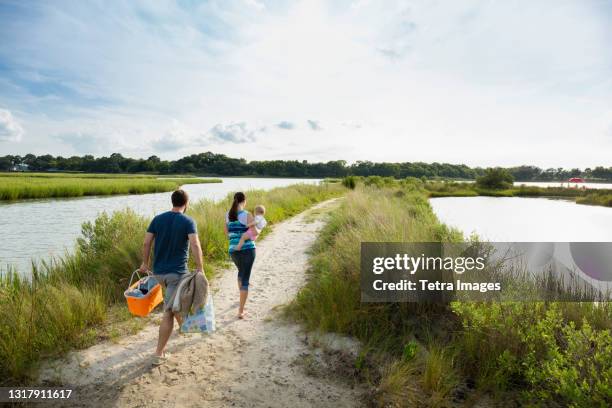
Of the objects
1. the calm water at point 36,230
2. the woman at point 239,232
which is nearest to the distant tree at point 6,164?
the calm water at point 36,230

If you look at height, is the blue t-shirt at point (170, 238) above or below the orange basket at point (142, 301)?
above

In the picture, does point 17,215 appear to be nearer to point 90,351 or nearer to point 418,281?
point 90,351

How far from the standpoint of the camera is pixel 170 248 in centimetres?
414

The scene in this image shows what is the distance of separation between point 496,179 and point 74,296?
50.5 m

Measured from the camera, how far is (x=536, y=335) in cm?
412

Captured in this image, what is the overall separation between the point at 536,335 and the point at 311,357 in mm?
2729

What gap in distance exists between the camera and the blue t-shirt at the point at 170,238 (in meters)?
4.12

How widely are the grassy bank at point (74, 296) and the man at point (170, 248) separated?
1.42 m

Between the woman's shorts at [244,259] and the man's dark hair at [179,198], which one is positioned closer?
the man's dark hair at [179,198]

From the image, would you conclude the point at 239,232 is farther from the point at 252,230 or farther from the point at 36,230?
the point at 36,230

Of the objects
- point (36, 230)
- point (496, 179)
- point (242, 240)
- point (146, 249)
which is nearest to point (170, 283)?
point (146, 249)

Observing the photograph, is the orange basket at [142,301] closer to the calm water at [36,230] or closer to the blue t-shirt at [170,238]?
the blue t-shirt at [170,238]

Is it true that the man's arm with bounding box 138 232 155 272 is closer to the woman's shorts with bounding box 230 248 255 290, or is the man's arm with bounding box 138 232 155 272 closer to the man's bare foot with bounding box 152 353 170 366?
the man's bare foot with bounding box 152 353 170 366

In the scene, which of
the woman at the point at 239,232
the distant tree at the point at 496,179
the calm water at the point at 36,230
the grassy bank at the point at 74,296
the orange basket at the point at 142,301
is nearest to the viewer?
the orange basket at the point at 142,301
